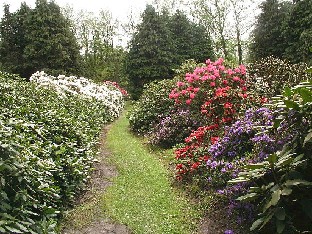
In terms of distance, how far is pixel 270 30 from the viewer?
24.5 metres

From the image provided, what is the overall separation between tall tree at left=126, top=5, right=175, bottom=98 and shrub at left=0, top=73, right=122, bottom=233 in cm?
1681

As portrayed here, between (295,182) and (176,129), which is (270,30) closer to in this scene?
(176,129)

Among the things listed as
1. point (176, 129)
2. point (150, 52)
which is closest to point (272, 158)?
point (176, 129)

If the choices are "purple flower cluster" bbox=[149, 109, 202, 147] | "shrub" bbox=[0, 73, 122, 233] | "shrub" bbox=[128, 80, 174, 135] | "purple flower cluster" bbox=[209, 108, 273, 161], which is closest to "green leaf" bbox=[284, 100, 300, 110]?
"shrub" bbox=[0, 73, 122, 233]

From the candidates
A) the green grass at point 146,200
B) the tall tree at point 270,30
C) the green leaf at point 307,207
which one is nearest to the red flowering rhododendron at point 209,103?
the green grass at point 146,200

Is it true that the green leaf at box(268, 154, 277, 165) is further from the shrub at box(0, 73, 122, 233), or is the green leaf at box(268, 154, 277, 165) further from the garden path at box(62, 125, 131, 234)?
the garden path at box(62, 125, 131, 234)

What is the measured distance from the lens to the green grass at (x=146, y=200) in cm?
521

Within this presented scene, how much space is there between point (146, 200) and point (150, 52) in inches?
882

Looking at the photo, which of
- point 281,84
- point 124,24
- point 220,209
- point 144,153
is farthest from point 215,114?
point 124,24

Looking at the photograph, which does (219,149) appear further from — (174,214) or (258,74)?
(258,74)

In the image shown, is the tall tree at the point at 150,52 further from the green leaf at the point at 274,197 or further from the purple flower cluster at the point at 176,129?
the green leaf at the point at 274,197

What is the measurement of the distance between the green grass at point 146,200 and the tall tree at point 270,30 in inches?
715

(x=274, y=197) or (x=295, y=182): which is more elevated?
(x=295, y=182)

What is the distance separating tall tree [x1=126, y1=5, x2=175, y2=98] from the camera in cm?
2731
